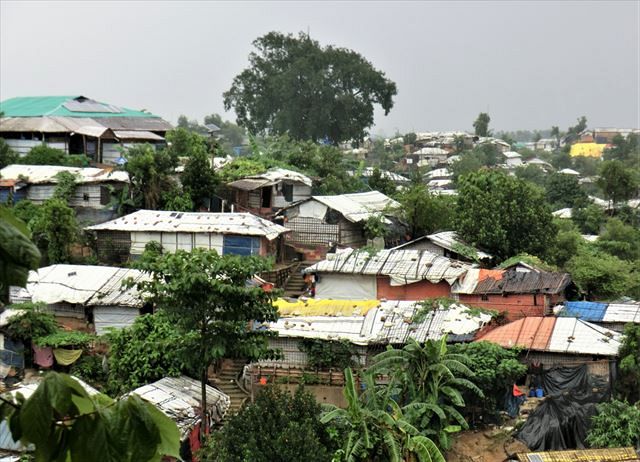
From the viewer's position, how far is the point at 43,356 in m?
17.0

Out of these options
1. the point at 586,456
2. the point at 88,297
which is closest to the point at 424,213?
the point at 88,297

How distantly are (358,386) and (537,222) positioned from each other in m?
9.17

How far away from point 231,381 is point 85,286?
13.4 ft

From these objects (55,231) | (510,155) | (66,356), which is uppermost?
(55,231)

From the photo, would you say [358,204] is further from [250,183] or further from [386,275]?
[386,275]

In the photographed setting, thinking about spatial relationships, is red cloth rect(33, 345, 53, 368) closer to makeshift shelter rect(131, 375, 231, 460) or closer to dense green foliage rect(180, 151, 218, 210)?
makeshift shelter rect(131, 375, 231, 460)

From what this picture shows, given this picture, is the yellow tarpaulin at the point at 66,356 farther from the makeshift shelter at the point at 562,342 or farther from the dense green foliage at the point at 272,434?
the makeshift shelter at the point at 562,342

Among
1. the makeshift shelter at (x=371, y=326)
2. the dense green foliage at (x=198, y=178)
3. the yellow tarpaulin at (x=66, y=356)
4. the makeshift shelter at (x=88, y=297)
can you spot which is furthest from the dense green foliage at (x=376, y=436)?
the dense green foliage at (x=198, y=178)

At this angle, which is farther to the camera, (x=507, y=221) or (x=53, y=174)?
(x=53, y=174)

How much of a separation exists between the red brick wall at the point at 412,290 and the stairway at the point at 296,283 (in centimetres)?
229

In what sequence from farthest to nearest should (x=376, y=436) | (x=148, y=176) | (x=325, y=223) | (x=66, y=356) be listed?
1. (x=325, y=223)
2. (x=148, y=176)
3. (x=66, y=356)
4. (x=376, y=436)

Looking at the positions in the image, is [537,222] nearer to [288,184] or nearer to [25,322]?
[288,184]

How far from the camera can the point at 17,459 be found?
11562 millimetres

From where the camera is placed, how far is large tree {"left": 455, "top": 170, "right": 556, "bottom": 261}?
A: 22719mm
